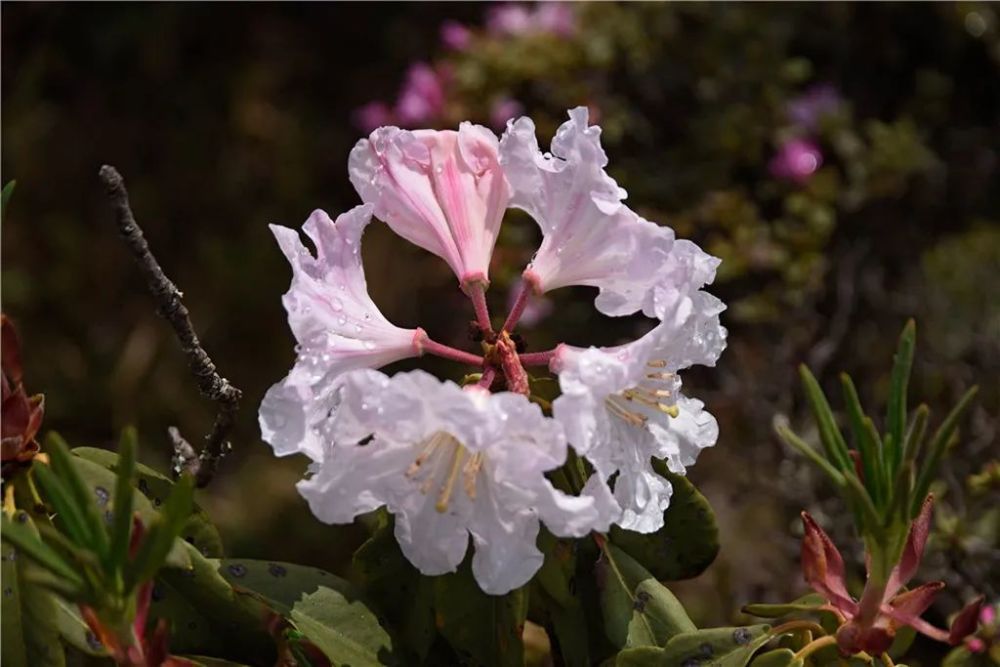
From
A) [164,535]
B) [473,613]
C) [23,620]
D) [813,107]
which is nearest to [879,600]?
[473,613]

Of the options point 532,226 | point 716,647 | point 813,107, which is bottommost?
point 532,226

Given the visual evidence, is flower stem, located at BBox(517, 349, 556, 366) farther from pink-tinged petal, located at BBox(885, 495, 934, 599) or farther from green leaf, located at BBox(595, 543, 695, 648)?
pink-tinged petal, located at BBox(885, 495, 934, 599)

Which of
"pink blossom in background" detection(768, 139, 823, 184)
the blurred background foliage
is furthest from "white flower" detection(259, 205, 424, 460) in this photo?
"pink blossom in background" detection(768, 139, 823, 184)

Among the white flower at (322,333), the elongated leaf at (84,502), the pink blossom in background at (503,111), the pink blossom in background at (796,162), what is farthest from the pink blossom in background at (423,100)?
the elongated leaf at (84,502)

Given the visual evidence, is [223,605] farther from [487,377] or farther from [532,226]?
[532,226]

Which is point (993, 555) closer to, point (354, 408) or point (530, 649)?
point (530, 649)

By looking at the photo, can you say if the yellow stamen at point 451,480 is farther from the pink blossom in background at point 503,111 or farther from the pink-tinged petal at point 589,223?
the pink blossom in background at point 503,111
